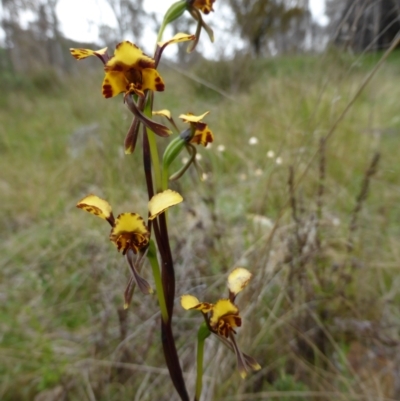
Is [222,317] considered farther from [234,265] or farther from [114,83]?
[234,265]

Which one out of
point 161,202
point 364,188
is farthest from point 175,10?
point 364,188

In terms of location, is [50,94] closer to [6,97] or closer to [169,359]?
[6,97]

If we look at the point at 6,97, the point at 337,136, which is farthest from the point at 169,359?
the point at 6,97

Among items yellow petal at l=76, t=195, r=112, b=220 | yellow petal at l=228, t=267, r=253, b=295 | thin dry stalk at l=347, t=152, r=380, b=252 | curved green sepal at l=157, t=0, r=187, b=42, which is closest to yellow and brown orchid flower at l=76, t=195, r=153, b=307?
yellow petal at l=76, t=195, r=112, b=220

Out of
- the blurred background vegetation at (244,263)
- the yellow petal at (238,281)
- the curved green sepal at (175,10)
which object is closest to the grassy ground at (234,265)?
the blurred background vegetation at (244,263)

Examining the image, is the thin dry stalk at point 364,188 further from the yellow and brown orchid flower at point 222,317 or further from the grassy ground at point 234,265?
the yellow and brown orchid flower at point 222,317

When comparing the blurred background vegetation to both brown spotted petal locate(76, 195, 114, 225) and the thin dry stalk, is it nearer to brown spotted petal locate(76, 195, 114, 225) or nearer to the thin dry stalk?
the thin dry stalk
